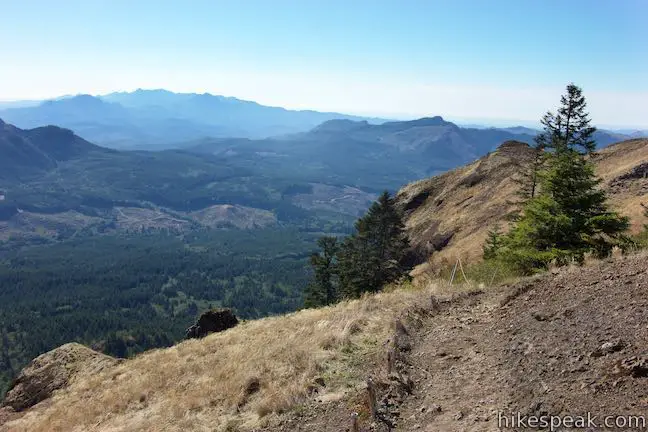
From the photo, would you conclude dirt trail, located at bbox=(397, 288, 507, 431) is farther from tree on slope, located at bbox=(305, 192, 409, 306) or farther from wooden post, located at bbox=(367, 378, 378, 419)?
tree on slope, located at bbox=(305, 192, 409, 306)

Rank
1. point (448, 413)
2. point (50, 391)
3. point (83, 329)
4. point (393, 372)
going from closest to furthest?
1. point (448, 413)
2. point (393, 372)
3. point (50, 391)
4. point (83, 329)

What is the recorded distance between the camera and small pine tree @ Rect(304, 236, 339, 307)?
53.4 m

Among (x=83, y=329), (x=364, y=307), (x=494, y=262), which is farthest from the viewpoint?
(x=83, y=329)

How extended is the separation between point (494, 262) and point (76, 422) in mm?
19571

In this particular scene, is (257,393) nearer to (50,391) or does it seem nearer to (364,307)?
(364,307)

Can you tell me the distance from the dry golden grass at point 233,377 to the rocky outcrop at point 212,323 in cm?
721

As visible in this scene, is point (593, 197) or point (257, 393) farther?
point (593, 197)

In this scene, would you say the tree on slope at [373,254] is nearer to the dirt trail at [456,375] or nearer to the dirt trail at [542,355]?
the dirt trail at [456,375]

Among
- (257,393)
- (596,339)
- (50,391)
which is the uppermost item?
(596,339)

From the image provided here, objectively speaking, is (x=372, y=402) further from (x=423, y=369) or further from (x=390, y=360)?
(x=423, y=369)

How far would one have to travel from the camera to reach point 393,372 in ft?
37.2

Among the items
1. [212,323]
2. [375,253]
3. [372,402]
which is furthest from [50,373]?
[375,253]

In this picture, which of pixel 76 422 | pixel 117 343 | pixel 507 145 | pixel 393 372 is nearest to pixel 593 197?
pixel 393 372

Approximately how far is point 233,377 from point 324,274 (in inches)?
1536
